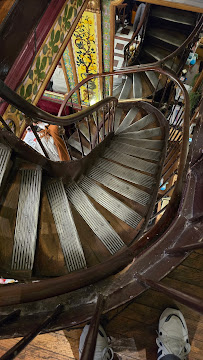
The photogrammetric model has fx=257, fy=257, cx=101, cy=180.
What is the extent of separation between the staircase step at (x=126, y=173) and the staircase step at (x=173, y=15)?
15.9 feet

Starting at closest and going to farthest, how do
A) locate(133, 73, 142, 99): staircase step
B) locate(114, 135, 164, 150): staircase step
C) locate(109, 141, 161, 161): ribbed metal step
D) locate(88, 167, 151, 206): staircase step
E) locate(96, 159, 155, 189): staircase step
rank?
1. locate(88, 167, 151, 206): staircase step
2. locate(96, 159, 155, 189): staircase step
3. locate(109, 141, 161, 161): ribbed metal step
4. locate(114, 135, 164, 150): staircase step
5. locate(133, 73, 142, 99): staircase step

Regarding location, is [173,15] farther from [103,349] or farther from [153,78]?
[103,349]

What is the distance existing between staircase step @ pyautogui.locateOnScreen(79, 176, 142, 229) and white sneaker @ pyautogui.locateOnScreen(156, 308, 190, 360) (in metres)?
1.20

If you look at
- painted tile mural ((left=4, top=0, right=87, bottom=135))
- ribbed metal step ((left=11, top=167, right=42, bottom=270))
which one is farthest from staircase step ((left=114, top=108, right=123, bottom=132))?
ribbed metal step ((left=11, top=167, right=42, bottom=270))

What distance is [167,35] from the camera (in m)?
6.41

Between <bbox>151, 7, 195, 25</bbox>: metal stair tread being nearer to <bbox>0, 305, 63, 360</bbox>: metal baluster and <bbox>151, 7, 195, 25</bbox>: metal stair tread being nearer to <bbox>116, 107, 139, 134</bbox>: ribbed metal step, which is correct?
<bbox>116, 107, 139, 134</bbox>: ribbed metal step

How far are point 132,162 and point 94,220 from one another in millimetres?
1403

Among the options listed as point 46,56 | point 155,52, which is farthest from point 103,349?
point 155,52

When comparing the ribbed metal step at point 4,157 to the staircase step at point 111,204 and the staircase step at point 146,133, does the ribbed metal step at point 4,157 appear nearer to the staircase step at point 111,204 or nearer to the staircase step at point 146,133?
the staircase step at point 111,204

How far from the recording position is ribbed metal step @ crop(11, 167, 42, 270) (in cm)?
178

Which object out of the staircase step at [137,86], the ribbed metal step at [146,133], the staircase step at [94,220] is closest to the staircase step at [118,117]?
the staircase step at [137,86]

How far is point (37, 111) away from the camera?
185cm

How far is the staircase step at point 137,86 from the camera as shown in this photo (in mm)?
6119

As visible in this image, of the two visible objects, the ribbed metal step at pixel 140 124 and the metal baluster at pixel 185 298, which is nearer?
the metal baluster at pixel 185 298
